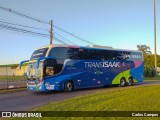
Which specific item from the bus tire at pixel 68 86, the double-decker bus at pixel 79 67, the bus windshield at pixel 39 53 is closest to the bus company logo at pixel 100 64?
the double-decker bus at pixel 79 67

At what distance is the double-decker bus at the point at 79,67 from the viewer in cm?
2078

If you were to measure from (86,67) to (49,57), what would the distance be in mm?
4051

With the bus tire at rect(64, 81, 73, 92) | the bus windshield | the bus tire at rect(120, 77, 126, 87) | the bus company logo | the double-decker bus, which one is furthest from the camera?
the bus tire at rect(120, 77, 126, 87)

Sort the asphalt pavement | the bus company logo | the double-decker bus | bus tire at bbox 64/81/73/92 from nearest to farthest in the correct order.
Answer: the asphalt pavement
the double-decker bus
bus tire at bbox 64/81/73/92
the bus company logo

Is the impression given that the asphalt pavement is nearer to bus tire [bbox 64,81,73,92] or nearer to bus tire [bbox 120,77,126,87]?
bus tire [bbox 64,81,73,92]

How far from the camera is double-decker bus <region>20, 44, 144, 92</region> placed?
818 inches

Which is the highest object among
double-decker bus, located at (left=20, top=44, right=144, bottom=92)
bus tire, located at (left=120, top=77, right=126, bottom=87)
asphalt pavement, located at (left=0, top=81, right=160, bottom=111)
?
double-decker bus, located at (left=20, top=44, right=144, bottom=92)

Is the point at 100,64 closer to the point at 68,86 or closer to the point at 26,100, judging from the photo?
the point at 68,86

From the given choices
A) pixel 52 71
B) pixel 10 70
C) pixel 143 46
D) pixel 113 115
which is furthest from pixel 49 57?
pixel 143 46

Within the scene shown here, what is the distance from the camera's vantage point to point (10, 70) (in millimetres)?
74375

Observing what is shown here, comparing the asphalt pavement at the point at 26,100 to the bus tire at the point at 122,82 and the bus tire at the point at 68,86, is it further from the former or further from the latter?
the bus tire at the point at 122,82

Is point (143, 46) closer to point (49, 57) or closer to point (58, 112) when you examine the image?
point (49, 57)

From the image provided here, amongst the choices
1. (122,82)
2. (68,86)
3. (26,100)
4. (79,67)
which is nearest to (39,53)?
(68,86)

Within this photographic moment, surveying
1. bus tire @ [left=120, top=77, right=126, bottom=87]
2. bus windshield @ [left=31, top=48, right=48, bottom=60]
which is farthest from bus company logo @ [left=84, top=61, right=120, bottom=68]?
bus windshield @ [left=31, top=48, right=48, bottom=60]
